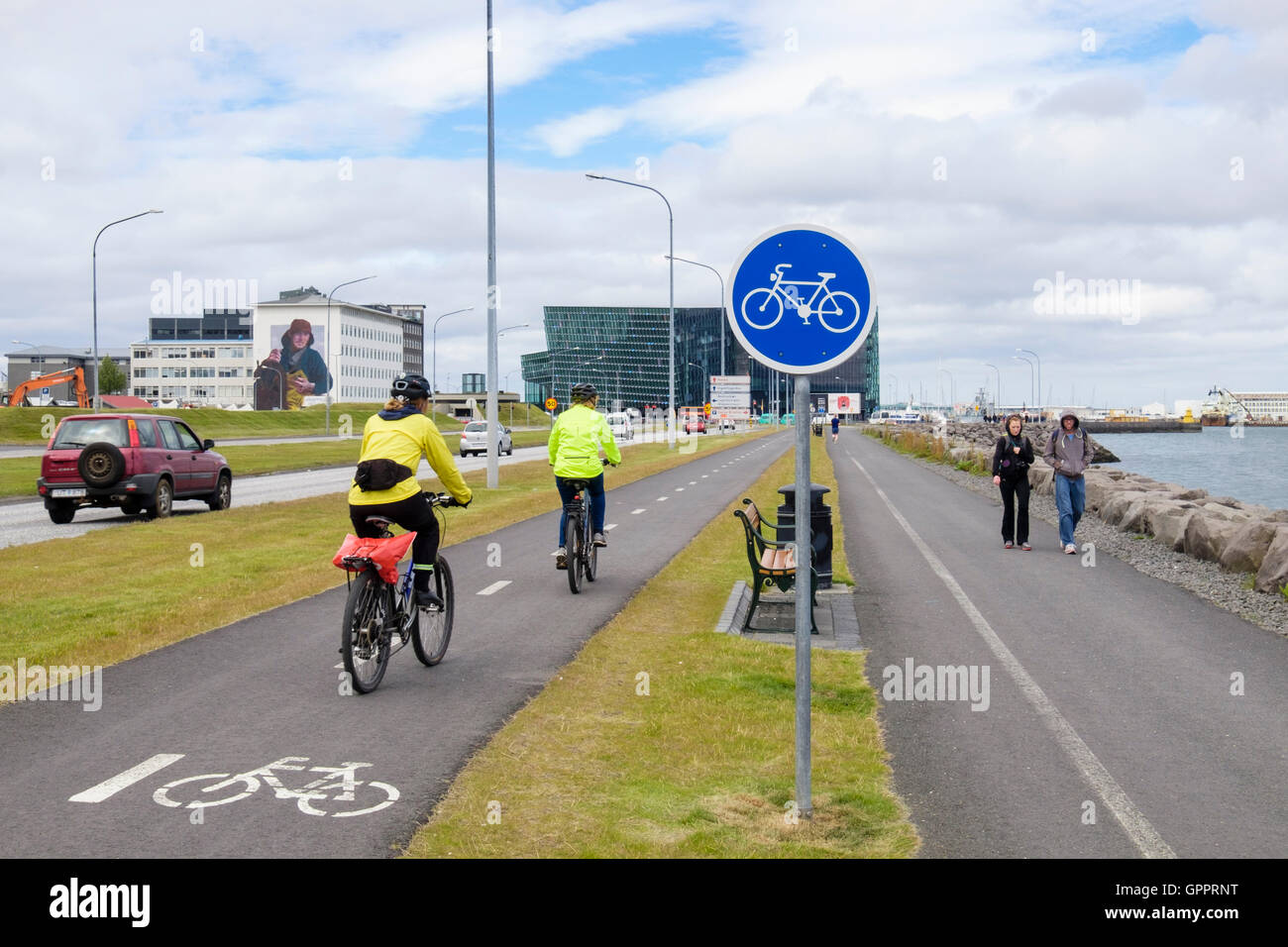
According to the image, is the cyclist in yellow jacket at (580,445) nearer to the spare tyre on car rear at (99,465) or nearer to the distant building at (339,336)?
→ the spare tyre on car rear at (99,465)

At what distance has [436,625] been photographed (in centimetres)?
920

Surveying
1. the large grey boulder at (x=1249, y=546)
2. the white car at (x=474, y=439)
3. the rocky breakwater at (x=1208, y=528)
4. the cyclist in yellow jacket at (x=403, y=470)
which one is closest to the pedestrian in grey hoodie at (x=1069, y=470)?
the rocky breakwater at (x=1208, y=528)

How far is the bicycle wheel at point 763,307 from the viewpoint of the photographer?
Result: 18.7 ft

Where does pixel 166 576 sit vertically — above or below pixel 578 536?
below

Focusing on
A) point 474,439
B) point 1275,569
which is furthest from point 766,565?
point 474,439

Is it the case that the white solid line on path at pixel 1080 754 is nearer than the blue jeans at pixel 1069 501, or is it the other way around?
the white solid line on path at pixel 1080 754

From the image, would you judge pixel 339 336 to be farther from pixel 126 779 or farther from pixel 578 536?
pixel 126 779

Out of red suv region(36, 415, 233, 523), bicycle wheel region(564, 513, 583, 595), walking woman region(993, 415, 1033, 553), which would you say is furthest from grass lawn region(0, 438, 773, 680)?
walking woman region(993, 415, 1033, 553)

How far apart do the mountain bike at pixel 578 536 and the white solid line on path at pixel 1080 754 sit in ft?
12.4

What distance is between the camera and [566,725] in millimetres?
7270

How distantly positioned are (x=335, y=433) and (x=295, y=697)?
80.6 metres

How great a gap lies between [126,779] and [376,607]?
7.39ft
